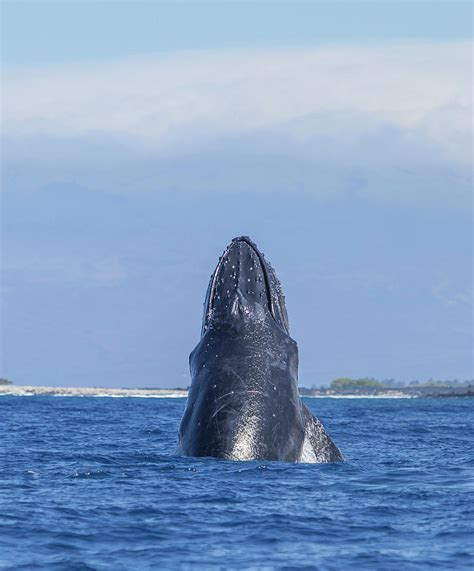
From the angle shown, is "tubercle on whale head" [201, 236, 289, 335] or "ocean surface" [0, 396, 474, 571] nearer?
"ocean surface" [0, 396, 474, 571]

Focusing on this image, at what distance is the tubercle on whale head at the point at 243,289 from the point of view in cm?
1634

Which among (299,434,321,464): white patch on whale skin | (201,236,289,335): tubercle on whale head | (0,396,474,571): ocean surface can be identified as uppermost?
(201,236,289,335): tubercle on whale head

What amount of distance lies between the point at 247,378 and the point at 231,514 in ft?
8.64

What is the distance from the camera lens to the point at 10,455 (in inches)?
781

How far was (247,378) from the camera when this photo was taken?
15562 millimetres

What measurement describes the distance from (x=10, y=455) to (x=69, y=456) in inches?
42.4

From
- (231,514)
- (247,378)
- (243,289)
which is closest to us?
(231,514)

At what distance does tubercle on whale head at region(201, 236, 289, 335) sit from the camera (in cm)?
1634

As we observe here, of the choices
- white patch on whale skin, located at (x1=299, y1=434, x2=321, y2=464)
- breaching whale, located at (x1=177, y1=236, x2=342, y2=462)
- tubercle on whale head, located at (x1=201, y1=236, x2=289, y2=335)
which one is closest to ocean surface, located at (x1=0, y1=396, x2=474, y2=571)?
white patch on whale skin, located at (x1=299, y1=434, x2=321, y2=464)

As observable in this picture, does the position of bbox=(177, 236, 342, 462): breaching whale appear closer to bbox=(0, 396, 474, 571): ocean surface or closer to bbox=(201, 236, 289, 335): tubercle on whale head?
bbox=(201, 236, 289, 335): tubercle on whale head

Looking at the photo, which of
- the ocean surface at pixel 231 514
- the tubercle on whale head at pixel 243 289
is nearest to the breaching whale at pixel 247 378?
the tubercle on whale head at pixel 243 289

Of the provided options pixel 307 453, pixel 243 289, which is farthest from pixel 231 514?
pixel 243 289

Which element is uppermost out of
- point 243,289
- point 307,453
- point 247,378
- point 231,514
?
point 243,289

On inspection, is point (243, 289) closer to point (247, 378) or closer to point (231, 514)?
point (247, 378)
